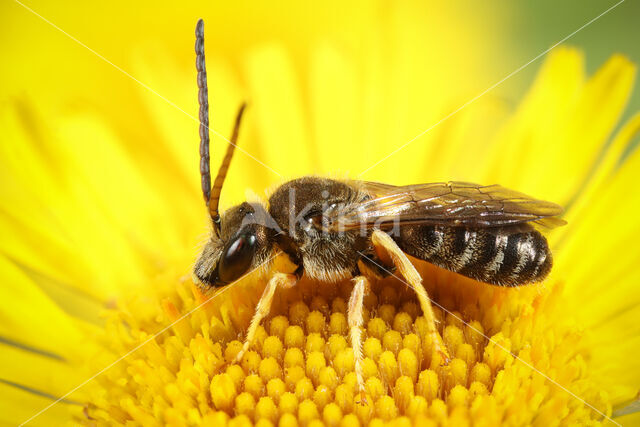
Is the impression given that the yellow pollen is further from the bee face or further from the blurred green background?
the blurred green background

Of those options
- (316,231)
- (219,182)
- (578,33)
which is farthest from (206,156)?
(578,33)

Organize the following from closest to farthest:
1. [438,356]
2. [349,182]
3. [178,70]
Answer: [438,356] < [349,182] < [178,70]

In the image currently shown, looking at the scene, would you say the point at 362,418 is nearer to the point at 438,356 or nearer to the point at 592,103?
the point at 438,356

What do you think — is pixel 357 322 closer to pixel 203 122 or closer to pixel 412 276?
pixel 412 276

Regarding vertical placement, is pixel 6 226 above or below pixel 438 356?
above

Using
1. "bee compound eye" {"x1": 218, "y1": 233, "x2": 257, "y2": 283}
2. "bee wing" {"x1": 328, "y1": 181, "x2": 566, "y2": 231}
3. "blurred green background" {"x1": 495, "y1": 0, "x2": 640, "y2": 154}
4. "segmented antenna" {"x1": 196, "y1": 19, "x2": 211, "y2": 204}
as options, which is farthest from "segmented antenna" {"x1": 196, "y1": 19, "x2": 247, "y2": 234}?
"blurred green background" {"x1": 495, "y1": 0, "x2": 640, "y2": 154}

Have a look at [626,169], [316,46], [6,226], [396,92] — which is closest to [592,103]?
[626,169]

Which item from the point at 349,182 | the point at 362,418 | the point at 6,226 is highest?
the point at 349,182
